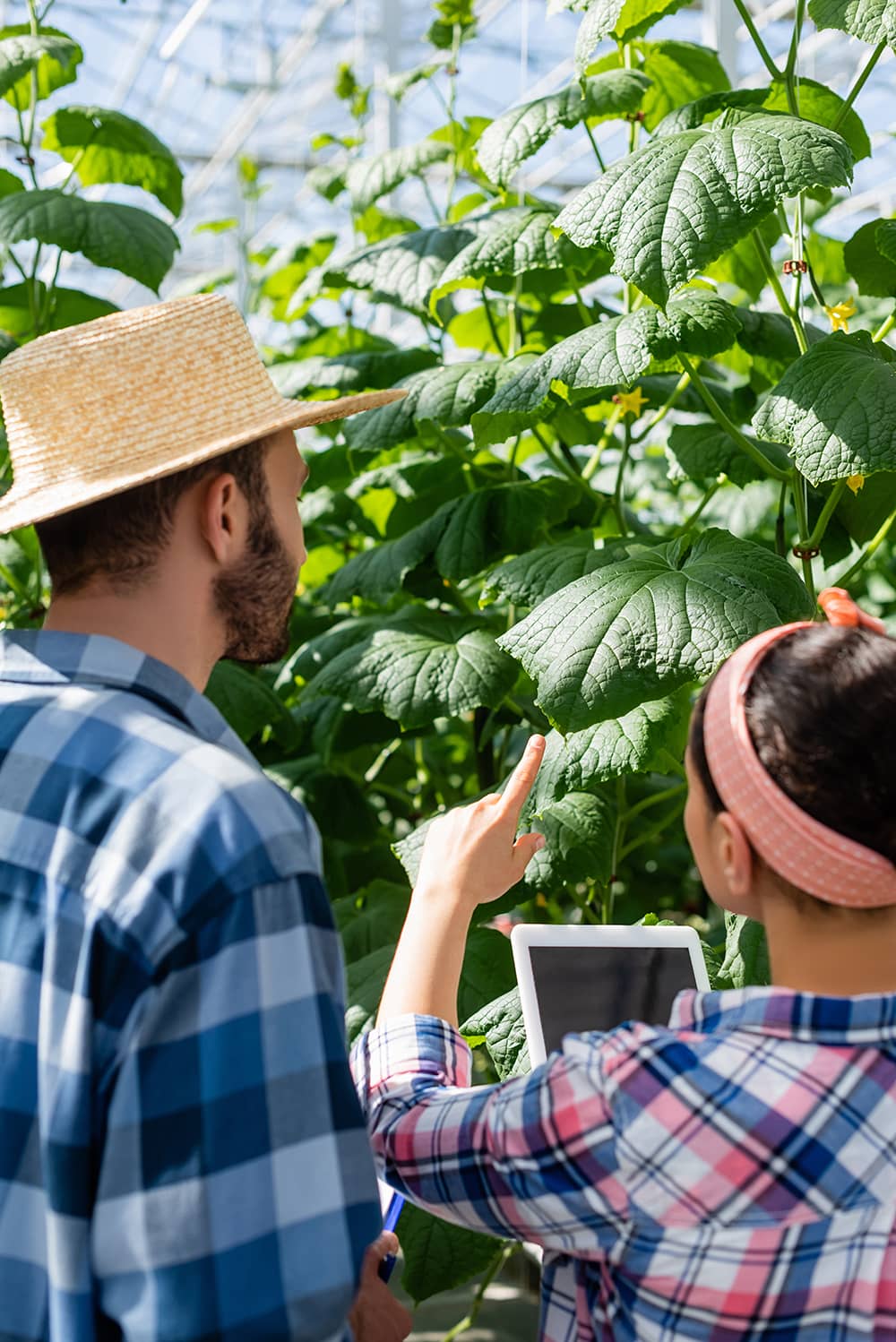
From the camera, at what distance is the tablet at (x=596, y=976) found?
1024 millimetres

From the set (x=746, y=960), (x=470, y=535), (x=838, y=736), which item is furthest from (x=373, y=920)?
(x=838, y=736)

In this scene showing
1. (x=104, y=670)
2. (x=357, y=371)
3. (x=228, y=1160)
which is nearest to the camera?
(x=228, y=1160)

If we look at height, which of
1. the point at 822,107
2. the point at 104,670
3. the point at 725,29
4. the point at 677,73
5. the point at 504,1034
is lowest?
the point at 504,1034

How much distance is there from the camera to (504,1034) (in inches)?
59.4

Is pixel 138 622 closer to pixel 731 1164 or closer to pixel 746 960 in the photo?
pixel 731 1164

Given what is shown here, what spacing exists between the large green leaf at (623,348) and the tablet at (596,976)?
0.63m

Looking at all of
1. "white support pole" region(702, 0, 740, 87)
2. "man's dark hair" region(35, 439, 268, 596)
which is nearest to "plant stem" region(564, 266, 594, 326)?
"man's dark hair" region(35, 439, 268, 596)

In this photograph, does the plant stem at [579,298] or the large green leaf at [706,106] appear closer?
the large green leaf at [706,106]

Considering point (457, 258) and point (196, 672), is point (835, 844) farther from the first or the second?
point (457, 258)

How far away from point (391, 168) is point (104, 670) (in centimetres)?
170

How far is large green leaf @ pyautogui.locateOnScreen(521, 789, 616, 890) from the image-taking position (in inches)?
65.1

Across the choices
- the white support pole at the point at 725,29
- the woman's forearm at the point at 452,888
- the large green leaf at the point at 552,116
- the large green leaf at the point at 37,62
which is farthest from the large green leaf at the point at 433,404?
the white support pole at the point at 725,29

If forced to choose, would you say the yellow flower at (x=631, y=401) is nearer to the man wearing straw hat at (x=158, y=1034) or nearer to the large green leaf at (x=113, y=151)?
the large green leaf at (x=113, y=151)

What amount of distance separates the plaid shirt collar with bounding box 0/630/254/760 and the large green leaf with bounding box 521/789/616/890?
2.50 feet
